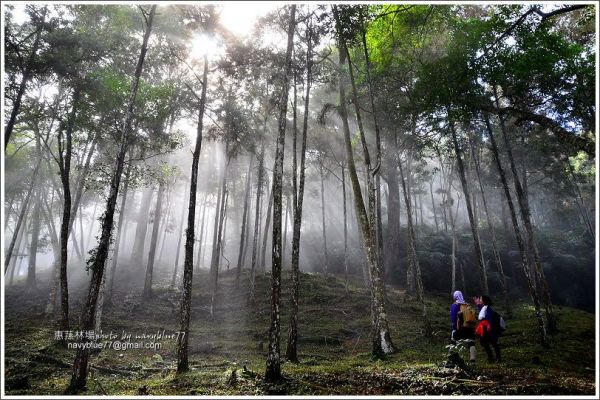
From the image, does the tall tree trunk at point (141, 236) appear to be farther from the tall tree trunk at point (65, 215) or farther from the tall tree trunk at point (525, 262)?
the tall tree trunk at point (525, 262)

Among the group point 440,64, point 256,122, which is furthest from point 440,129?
point 256,122

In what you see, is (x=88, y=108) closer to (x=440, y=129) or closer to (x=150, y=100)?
(x=150, y=100)

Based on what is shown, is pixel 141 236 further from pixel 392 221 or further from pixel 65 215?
pixel 65 215

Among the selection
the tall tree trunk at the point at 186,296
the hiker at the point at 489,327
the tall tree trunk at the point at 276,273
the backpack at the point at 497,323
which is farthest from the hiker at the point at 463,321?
the tall tree trunk at the point at 186,296

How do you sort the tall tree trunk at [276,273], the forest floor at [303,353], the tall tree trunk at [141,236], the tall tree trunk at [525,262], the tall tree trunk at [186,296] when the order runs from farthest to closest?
the tall tree trunk at [141,236] < the tall tree trunk at [525,262] < the tall tree trunk at [186,296] < the tall tree trunk at [276,273] < the forest floor at [303,353]

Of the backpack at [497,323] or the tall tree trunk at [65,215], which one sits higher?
the tall tree trunk at [65,215]

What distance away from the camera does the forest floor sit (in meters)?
6.11

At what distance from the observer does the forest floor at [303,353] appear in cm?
611

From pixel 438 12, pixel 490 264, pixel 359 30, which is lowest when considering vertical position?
pixel 490 264

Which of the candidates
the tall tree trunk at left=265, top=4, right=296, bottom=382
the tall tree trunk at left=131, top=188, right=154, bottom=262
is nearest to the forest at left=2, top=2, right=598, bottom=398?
the tall tree trunk at left=265, top=4, right=296, bottom=382

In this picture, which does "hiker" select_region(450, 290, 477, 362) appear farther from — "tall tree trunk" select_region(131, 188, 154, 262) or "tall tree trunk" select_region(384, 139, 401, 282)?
"tall tree trunk" select_region(131, 188, 154, 262)

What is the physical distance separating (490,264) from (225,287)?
2023 cm

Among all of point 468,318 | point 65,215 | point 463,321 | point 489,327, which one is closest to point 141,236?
point 65,215

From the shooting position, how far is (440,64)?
10.2 m
